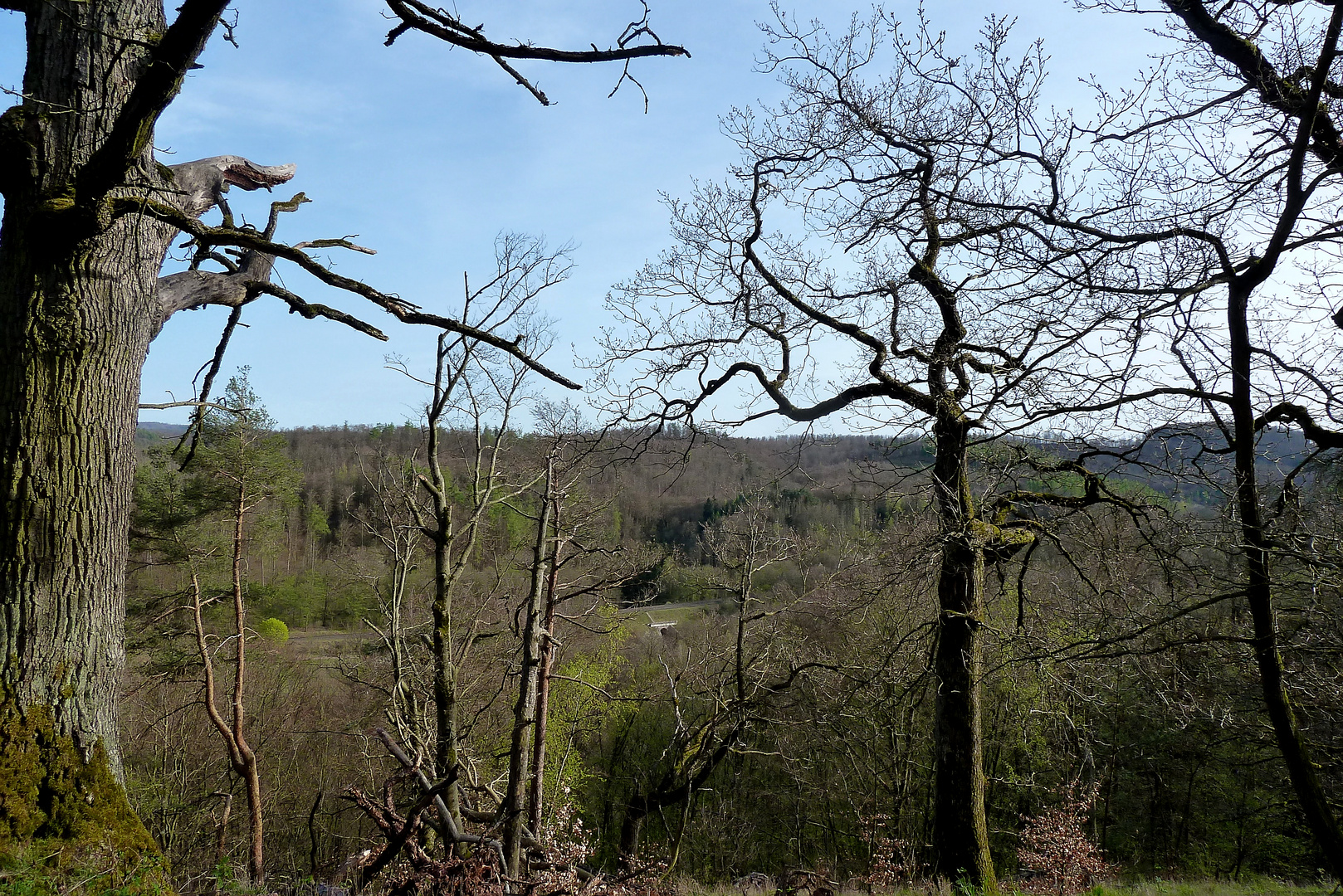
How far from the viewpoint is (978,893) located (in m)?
5.48

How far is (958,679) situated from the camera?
6988 millimetres

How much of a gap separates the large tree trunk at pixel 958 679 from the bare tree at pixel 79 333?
4.86 m

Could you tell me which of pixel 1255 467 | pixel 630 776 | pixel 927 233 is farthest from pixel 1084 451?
pixel 630 776

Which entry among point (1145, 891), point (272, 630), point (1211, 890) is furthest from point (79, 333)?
point (272, 630)

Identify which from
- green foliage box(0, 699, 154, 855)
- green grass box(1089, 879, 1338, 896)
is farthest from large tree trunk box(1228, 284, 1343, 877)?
green foliage box(0, 699, 154, 855)

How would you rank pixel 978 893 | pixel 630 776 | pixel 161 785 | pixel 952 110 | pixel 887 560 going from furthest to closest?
pixel 630 776 < pixel 161 785 < pixel 887 560 < pixel 952 110 < pixel 978 893

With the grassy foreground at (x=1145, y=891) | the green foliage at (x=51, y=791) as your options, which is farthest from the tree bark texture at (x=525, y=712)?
the grassy foreground at (x=1145, y=891)

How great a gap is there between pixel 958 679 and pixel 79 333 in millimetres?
6842

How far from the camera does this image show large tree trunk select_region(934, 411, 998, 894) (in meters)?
6.57

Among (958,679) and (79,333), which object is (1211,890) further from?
(79,333)

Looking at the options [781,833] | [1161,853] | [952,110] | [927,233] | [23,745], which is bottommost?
[781,833]

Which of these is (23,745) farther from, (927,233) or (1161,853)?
(1161,853)

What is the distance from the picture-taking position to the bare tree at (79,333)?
9.34 feet

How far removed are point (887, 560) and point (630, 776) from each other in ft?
66.1
